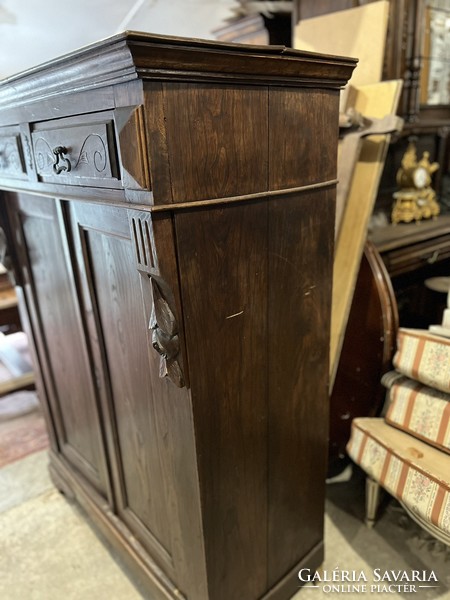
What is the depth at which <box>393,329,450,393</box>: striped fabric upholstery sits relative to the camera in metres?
1.27

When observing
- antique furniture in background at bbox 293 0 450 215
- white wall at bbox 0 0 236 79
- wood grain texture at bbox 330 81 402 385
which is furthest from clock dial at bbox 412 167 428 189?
white wall at bbox 0 0 236 79

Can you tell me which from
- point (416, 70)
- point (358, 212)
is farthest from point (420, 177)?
point (358, 212)

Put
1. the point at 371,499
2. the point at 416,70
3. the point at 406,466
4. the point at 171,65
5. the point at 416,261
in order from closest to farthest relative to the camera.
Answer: the point at 171,65 → the point at 406,466 → the point at 371,499 → the point at 416,261 → the point at 416,70

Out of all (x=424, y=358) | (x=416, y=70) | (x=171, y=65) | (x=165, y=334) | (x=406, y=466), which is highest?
(x=416, y=70)

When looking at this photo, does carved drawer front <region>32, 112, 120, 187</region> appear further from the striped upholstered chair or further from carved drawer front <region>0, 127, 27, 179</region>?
the striped upholstered chair

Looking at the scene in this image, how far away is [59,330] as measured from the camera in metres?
1.46

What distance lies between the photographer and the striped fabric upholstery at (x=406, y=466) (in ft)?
3.90

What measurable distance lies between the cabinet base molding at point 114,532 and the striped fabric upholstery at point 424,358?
0.79 m

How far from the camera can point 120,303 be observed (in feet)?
3.49

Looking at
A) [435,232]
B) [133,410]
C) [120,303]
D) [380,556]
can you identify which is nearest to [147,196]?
[120,303]

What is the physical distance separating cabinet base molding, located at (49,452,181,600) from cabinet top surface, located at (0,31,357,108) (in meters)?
1.28

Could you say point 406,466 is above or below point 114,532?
above

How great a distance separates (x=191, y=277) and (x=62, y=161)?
1.30 ft

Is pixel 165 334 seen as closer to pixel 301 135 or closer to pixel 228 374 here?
pixel 228 374
